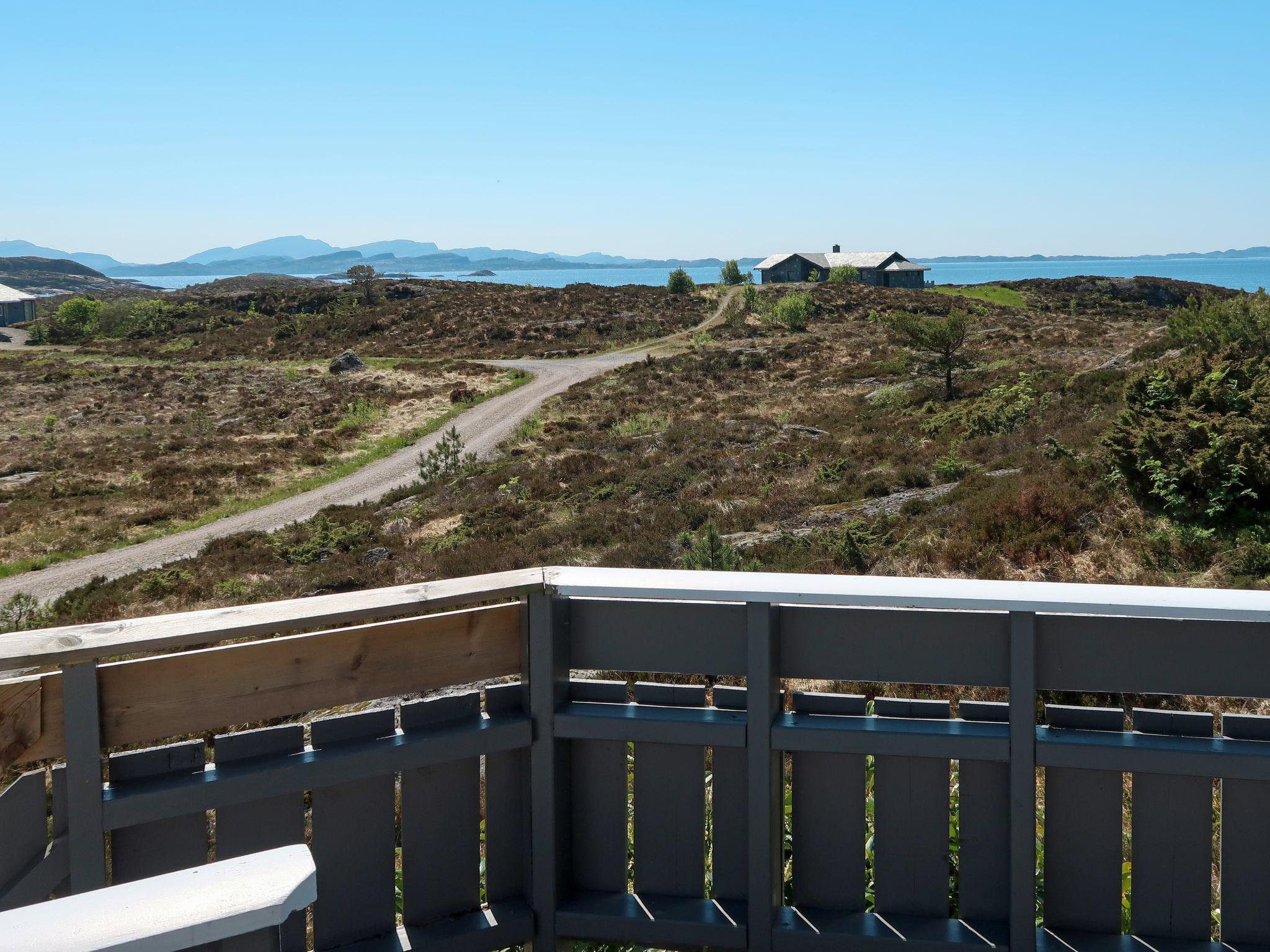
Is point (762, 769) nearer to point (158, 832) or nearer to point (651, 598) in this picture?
point (651, 598)

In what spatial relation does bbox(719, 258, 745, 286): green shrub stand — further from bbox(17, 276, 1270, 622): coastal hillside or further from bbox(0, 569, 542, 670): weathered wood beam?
bbox(0, 569, 542, 670): weathered wood beam

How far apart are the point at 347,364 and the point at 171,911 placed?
157 feet

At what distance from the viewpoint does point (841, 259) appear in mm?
97438

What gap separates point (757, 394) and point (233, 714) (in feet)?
104

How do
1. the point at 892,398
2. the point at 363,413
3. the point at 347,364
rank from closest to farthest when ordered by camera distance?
the point at 892,398
the point at 363,413
the point at 347,364

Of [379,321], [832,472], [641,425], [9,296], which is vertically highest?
[9,296]

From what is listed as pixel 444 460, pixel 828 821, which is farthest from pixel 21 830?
pixel 444 460

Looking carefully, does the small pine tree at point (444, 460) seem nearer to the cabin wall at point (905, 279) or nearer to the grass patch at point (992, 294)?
the grass patch at point (992, 294)

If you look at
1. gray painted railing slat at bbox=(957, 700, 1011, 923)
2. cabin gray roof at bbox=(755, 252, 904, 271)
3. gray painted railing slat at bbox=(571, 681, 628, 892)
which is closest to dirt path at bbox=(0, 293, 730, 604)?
gray painted railing slat at bbox=(571, 681, 628, 892)

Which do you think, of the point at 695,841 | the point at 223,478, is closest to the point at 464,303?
the point at 223,478

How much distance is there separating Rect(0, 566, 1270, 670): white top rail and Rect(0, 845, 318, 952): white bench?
3.27 ft

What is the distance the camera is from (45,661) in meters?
1.97

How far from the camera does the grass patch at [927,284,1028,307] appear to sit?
65562 millimetres

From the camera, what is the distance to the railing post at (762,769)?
2398 mm
